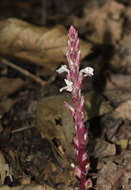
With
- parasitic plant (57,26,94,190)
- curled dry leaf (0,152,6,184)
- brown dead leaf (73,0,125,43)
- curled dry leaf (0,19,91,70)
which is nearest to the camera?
parasitic plant (57,26,94,190)

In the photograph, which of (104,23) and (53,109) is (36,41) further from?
(104,23)

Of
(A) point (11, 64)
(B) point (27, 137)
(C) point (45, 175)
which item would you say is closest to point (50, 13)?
(A) point (11, 64)

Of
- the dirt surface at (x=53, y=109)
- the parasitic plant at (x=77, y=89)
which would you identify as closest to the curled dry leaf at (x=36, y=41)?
the dirt surface at (x=53, y=109)

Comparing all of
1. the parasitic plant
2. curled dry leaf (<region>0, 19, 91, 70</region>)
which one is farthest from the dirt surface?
the parasitic plant

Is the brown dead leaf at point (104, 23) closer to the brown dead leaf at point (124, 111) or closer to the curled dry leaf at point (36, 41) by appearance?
the curled dry leaf at point (36, 41)

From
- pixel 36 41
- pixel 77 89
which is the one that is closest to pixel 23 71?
pixel 36 41

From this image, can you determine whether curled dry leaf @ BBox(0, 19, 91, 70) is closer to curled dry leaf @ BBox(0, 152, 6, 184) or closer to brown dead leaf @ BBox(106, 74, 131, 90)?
brown dead leaf @ BBox(106, 74, 131, 90)

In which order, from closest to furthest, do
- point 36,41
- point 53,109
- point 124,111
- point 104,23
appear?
point 53,109 < point 124,111 < point 36,41 < point 104,23

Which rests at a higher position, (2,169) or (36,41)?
(36,41)
